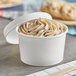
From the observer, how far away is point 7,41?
4.25ft

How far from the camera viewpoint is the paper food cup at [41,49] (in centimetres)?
102

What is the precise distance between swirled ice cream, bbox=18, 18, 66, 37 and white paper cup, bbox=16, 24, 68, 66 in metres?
0.02

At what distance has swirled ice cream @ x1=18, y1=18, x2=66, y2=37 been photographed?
103 centimetres

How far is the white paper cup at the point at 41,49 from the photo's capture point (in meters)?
1.02

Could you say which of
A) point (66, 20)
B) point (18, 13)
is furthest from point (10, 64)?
point (18, 13)

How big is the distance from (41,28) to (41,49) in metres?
0.08

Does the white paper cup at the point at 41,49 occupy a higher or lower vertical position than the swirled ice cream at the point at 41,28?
lower

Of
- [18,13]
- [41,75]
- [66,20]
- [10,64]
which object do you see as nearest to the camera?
[41,75]

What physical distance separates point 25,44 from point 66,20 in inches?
29.9

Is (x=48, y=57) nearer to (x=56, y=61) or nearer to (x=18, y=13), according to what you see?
(x=56, y=61)

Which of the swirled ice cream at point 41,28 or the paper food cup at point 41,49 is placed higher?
the swirled ice cream at point 41,28

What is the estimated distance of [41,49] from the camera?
103 centimetres

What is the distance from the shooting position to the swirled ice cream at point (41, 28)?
1.03m

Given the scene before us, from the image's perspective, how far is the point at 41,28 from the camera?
1047mm
